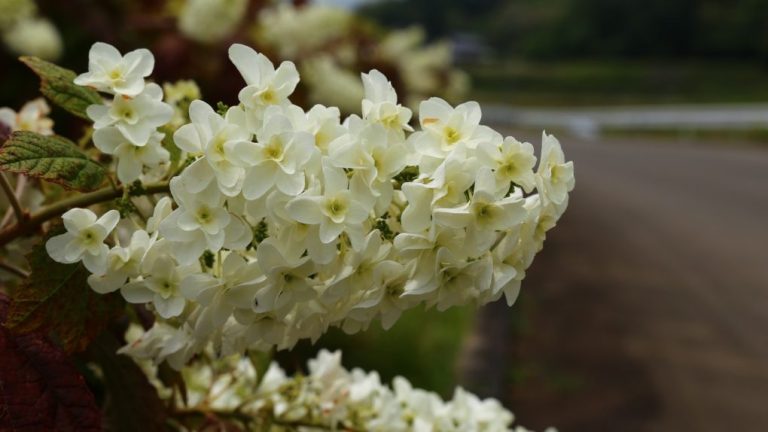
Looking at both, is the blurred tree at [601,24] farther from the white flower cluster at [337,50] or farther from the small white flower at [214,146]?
the small white flower at [214,146]

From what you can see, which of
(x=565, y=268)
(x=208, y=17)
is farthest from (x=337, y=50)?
(x=565, y=268)

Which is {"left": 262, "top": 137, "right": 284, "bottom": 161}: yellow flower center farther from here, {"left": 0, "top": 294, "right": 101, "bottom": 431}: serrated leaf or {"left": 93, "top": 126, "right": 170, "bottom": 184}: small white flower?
{"left": 0, "top": 294, "right": 101, "bottom": 431}: serrated leaf

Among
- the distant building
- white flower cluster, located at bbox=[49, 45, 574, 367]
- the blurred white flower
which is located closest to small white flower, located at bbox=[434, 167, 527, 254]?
white flower cluster, located at bbox=[49, 45, 574, 367]

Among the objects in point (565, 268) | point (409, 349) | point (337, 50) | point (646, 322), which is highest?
point (337, 50)

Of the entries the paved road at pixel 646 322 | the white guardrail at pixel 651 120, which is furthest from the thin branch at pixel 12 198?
the white guardrail at pixel 651 120

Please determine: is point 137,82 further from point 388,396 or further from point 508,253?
point 388,396

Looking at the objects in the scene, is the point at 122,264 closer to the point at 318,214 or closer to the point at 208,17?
the point at 318,214

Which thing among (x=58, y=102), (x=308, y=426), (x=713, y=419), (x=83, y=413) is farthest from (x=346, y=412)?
(x=713, y=419)
